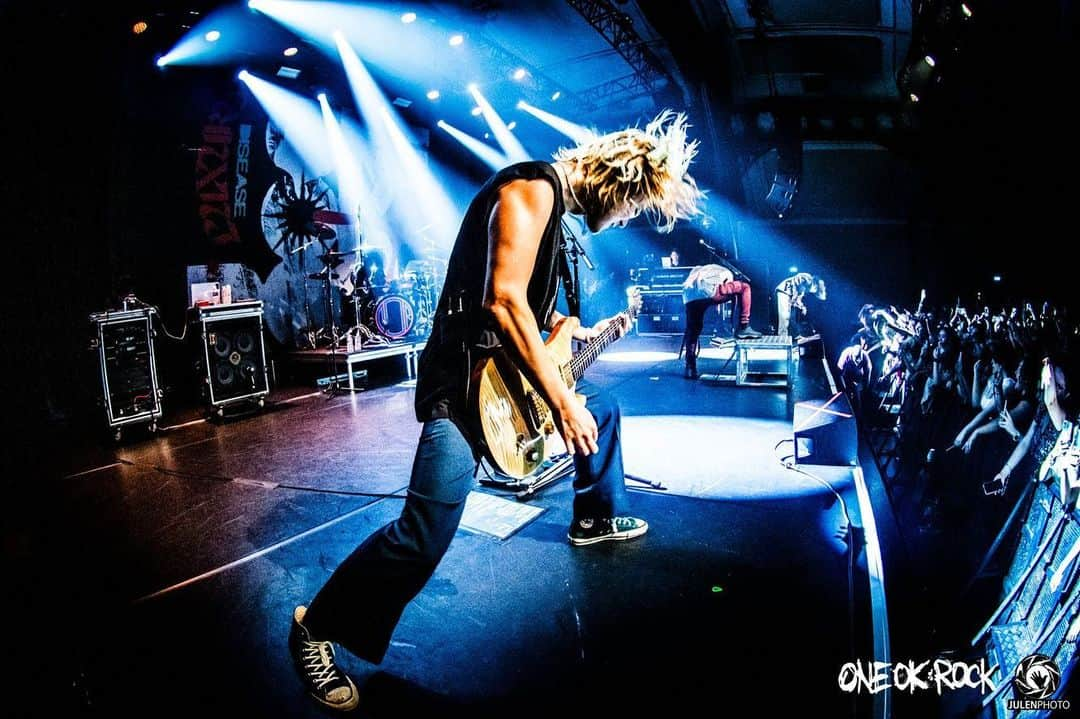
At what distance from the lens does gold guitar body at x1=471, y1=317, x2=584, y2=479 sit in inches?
72.0

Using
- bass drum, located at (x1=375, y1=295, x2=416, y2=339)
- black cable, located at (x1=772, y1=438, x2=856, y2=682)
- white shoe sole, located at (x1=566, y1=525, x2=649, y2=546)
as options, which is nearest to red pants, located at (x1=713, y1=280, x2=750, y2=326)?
black cable, located at (x1=772, y1=438, x2=856, y2=682)

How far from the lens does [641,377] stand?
751 cm

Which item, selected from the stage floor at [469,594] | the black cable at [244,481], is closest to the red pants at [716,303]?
the stage floor at [469,594]

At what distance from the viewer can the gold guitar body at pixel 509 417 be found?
1829 millimetres

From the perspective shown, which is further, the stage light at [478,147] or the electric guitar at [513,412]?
the stage light at [478,147]

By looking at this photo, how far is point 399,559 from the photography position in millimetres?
1634

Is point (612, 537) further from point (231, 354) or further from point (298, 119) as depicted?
point (298, 119)

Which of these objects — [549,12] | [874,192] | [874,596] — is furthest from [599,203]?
[874,192]

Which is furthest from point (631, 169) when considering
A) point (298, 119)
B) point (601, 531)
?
point (298, 119)

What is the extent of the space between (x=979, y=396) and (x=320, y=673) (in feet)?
10.3

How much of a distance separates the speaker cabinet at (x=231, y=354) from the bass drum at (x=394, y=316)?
199 centimetres

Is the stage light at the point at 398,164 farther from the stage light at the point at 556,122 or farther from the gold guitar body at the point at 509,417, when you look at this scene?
the gold guitar body at the point at 509,417

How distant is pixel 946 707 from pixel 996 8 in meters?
3.29

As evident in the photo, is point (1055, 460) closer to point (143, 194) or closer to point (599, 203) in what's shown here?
point (599, 203)
